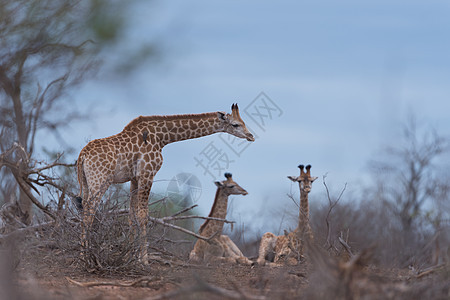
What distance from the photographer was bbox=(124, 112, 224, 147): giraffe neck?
9.05 metres

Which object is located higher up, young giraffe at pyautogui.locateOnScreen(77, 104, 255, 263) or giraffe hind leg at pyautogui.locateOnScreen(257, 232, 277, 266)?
young giraffe at pyautogui.locateOnScreen(77, 104, 255, 263)

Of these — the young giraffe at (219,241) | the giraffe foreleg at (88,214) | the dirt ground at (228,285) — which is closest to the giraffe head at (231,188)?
the young giraffe at (219,241)

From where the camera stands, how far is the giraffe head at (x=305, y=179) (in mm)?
10664

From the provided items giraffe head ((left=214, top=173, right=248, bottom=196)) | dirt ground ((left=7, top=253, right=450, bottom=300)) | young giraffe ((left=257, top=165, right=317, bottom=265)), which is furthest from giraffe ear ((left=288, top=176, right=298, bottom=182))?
dirt ground ((left=7, top=253, right=450, bottom=300))

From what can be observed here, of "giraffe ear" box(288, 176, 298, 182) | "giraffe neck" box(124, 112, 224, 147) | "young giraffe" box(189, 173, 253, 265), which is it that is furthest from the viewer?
"giraffe ear" box(288, 176, 298, 182)

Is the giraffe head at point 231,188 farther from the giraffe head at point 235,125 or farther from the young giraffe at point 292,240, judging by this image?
the giraffe head at point 235,125

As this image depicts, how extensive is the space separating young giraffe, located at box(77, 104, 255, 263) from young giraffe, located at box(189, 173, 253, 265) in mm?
1598

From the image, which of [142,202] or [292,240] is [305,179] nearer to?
[292,240]

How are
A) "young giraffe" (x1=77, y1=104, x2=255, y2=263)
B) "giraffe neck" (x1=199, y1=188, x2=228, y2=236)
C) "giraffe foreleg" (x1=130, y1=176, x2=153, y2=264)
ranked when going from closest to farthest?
1. "young giraffe" (x1=77, y1=104, x2=255, y2=263)
2. "giraffe foreleg" (x1=130, y1=176, x2=153, y2=264)
3. "giraffe neck" (x1=199, y1=188, x2=228, y2=236)

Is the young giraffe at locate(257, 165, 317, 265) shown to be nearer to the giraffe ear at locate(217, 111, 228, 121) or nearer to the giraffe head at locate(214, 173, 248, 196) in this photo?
the giraffe head at locate(214, 173, 248, 196)

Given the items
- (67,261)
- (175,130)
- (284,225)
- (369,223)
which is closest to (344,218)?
(369,223)

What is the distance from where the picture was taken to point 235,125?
9.17 m

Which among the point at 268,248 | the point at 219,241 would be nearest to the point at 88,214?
the point at 219,241

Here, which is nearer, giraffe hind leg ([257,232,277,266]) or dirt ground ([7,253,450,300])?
dirt ground ([7,253,450,300])
